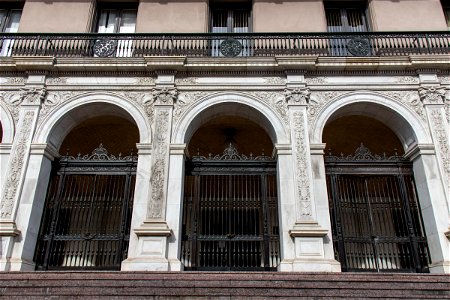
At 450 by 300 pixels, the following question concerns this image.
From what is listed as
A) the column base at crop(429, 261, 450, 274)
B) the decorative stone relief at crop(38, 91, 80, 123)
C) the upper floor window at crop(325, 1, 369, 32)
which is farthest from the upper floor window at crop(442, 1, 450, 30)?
the decorative stone relief at crop(38, 91, 80, 123)

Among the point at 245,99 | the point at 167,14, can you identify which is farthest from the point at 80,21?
the point at 245,99

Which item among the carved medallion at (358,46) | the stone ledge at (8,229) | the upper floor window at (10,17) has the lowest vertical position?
the stone ledge at (8,229)

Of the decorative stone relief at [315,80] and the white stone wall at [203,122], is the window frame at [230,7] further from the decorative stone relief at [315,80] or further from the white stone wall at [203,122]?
the decorative stone relief at [315,80]

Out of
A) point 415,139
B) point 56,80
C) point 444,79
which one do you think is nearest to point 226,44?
point 56,80

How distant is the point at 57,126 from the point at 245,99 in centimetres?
600

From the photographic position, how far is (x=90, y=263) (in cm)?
1159

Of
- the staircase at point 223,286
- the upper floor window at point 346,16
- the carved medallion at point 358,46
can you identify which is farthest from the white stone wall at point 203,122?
the upper floor window at point 346,16

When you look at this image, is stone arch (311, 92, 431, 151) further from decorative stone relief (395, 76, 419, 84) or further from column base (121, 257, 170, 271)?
column base (121, 257, 170, 271)

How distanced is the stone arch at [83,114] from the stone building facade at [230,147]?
4 centimetres

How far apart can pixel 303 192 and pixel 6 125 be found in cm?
923

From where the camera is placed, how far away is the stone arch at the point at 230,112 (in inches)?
441

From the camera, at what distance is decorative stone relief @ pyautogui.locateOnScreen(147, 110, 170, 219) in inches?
401

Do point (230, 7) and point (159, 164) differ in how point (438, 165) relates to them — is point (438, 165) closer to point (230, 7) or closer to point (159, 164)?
point (159, 164)

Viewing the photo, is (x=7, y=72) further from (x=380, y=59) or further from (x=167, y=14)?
(x=380, y=59)
